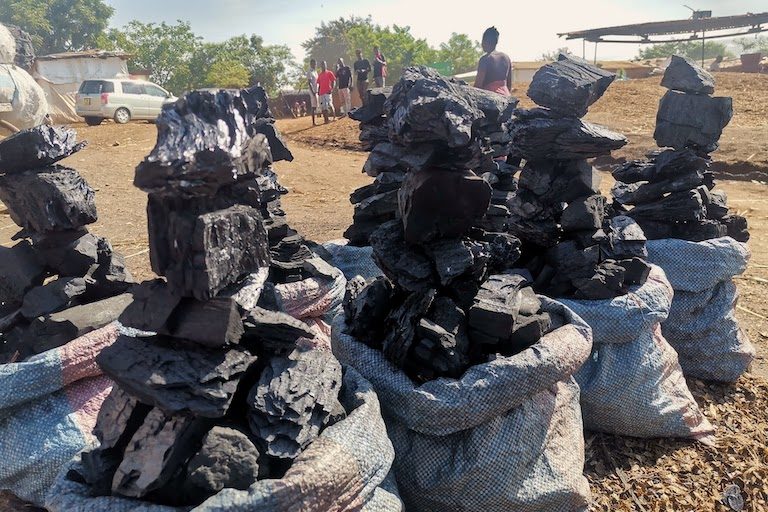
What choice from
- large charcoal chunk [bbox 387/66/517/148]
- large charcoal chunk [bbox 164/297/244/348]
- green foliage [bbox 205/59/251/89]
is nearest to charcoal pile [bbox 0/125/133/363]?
large charcoal chunk [bbox 164/297/244/348]

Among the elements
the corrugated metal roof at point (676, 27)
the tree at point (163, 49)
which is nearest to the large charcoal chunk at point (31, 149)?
the corrugated metal roof at point (676, 27)

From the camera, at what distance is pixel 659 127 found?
4180 mm

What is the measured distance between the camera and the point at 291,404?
1948mm

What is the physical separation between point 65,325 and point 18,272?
21.6 inches

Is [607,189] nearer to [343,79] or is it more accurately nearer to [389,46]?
[343,79]

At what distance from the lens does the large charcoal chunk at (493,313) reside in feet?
8.00

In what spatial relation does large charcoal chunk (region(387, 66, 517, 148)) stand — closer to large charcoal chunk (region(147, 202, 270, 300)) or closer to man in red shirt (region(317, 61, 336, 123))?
large charcoal chunk (region(147, 202, 270, 300))

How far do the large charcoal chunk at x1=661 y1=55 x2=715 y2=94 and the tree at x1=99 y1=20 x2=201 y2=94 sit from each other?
36586 millimetres

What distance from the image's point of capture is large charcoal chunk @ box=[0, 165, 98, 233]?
3.02 metres

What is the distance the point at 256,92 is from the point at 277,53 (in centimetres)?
3420

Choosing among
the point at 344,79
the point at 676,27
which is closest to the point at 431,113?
the point at 344,79

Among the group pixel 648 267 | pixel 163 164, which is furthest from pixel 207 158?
pixel 648 267

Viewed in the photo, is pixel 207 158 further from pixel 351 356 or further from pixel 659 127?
pixel 659 127

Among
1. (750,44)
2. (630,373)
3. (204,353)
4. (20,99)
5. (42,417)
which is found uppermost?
(750,44)
